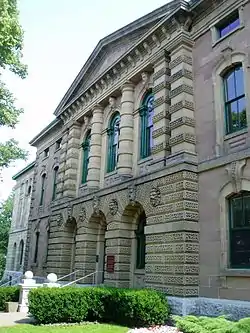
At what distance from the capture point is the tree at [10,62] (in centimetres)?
1466

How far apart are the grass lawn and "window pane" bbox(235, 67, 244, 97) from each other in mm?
9252

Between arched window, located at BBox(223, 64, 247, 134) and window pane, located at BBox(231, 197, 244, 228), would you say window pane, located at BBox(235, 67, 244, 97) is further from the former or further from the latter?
window pane, located at BBox(231, 197, 244, 228)

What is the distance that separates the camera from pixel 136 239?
1792cm

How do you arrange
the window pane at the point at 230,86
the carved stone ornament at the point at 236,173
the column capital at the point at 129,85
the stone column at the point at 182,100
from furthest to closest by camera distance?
the column capital at the point at 129,85
the stone column at the point at 182,100
the window pane at the point at 230,86
the carved stone ornament at the point at 236,173

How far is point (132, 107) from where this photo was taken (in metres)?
19.5

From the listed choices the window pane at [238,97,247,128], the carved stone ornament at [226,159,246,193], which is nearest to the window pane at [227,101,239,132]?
the window pane at [238,97,247,128]

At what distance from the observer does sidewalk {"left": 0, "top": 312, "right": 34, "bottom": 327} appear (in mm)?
13090

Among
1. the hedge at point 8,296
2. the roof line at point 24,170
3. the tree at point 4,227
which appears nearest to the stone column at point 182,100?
the hedge at point 8,296

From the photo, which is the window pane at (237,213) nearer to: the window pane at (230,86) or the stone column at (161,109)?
the stone column at (161,109)

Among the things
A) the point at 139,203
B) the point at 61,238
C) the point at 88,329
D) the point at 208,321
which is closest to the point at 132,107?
the point at 139,203

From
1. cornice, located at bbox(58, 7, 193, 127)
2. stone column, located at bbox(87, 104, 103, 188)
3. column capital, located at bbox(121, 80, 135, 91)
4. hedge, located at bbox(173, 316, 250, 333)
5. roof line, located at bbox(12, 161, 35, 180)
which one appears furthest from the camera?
roof line, located at bbox(12, 161, 35, 180)

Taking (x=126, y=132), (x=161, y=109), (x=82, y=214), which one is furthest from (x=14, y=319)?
(x=161, y=109)

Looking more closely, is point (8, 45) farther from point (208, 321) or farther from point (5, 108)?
point (208, 321)

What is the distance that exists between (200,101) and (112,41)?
9.47 metres
